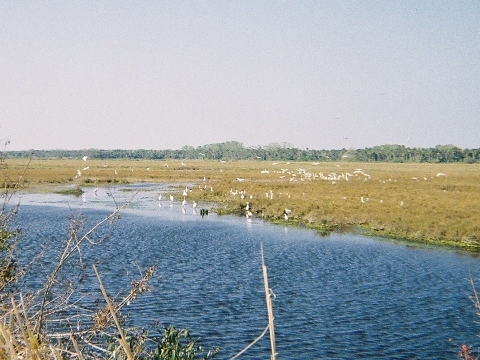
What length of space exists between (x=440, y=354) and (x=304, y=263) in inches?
381

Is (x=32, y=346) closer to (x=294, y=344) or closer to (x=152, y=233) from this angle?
(x=294, y=344)

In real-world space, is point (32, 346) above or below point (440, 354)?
above

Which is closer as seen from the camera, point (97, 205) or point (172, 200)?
point (97, 205)

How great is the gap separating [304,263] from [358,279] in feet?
10.2

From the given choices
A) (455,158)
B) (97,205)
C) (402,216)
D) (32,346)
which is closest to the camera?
(32,346)

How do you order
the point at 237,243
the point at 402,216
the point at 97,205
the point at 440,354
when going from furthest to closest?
the point at 97,205 → the point at 402,216 → the point at 237,243 → the point at 440,354

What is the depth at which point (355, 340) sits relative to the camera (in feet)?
45.3

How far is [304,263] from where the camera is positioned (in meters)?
22.5

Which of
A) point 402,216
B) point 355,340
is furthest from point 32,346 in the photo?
point 402,216

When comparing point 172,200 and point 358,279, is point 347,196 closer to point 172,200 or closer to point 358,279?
point 172,200

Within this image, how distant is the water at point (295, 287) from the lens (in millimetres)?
13734

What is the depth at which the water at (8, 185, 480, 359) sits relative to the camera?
45.1ft

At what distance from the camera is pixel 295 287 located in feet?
60.8

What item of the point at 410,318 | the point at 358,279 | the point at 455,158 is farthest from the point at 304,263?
the point at 455,158
